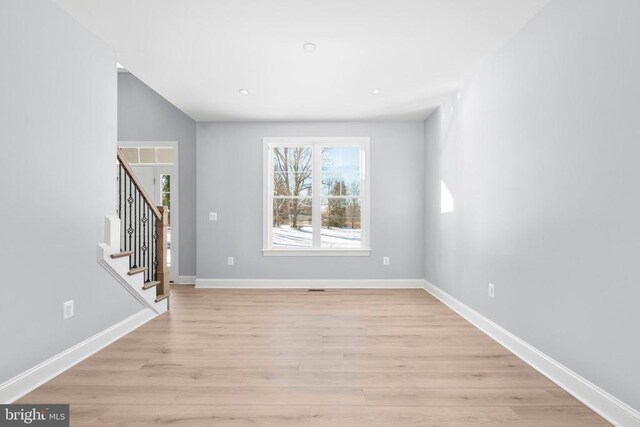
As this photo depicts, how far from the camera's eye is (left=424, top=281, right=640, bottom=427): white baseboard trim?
6.10 feet

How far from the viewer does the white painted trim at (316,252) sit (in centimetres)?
555

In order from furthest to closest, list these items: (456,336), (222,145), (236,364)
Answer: (222,145) < (456,336) < (236,364)

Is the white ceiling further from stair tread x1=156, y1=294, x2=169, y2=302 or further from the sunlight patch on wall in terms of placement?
stair tread x1=156, y1=294, x2=169, y2=302

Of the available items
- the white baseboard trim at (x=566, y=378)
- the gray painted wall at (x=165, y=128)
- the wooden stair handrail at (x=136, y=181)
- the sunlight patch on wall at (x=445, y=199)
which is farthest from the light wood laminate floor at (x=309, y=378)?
the gray painted wall at (x=165, y=128)

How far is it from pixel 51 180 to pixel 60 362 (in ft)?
4.18

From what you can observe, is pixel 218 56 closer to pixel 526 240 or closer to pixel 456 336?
pixel 526 240

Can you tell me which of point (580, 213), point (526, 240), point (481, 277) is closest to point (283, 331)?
point (481, 277)

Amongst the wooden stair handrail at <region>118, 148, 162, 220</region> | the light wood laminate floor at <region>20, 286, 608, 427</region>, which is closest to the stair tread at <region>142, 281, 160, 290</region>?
the light wood laminate floor at <region>20, 286, 608, 427</region>

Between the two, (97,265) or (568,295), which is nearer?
(568,295)

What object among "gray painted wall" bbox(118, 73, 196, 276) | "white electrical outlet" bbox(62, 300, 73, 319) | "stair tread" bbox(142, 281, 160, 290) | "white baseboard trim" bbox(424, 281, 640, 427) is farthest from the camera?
"gray painted wall" bbox(118, 73, 196, 276)

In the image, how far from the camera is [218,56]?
3.37 m

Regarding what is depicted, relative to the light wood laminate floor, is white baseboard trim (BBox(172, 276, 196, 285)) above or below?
above

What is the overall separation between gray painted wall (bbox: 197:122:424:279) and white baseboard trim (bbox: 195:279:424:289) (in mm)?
76

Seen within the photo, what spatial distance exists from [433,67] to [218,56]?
211 cm
